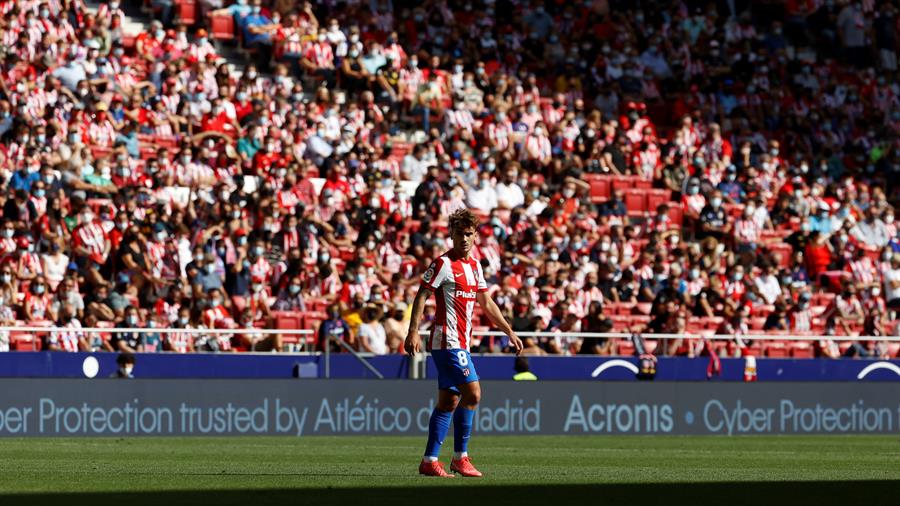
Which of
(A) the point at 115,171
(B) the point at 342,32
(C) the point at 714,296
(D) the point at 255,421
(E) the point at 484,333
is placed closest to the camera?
(D) the point at 255,421

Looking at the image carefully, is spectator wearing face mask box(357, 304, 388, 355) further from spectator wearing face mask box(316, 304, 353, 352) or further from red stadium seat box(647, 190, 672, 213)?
red stadium seat box(647, 190, 672, 213)

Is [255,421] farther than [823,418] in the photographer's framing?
No

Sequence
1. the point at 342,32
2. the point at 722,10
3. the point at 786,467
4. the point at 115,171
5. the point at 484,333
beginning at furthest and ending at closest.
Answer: the point at 722,10 < the point at 342,32 < the point at 115,171 < the point at 484,333 < the point at 786,467

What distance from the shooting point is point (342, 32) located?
3428 cm

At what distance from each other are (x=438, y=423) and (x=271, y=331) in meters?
11.7

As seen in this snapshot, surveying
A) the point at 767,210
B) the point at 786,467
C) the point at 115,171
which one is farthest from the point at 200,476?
the point at 767,210

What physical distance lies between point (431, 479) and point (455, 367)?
88 cm

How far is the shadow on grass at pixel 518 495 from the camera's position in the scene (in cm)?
1152

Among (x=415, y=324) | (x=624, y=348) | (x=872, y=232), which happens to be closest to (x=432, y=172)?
(x=624, y=348)

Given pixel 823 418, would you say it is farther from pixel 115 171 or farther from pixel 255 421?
pixel 115 171

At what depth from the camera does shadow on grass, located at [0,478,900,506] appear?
1152 cm

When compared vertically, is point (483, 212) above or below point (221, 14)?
below

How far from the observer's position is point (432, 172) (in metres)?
30.9

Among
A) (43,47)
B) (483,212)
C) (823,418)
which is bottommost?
(823,418)
